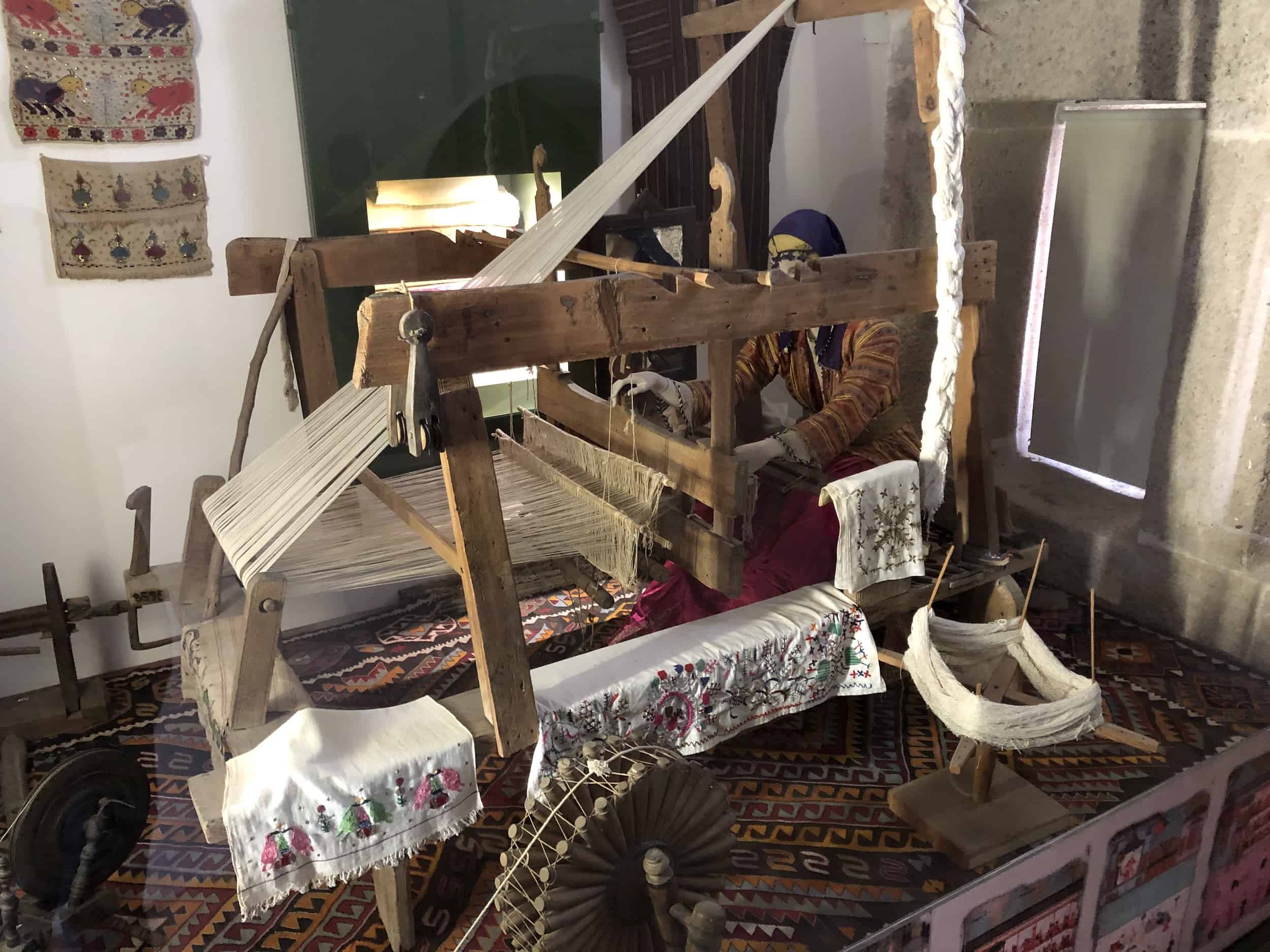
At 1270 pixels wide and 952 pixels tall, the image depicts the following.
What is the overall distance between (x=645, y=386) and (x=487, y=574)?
1.10 meters

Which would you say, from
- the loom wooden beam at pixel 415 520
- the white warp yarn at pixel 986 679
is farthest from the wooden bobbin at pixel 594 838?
the white warp yarn at pixel 986 679

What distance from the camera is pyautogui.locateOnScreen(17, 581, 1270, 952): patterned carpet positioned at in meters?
2.08

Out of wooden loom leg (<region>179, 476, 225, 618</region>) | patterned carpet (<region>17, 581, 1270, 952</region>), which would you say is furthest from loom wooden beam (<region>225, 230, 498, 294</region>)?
patterned carpet (<region>17, 581, 1270, 952</region>)

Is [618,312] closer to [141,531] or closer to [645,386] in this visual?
[645,386]

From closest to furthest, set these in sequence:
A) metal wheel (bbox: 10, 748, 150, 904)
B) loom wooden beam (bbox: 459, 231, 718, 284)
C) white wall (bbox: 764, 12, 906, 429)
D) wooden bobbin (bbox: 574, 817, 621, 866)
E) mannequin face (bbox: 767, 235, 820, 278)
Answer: wooden bobbin (bbox: 574, 817, 621, 866), metal wheel (bbox: 10, 748, 150, 904), loom wooden beam (bbox: 459, 231, 718, 284), mannequin face (bbox: 767, 235, 820, 278), white wall (bbox: 764, 12, 906, 429)

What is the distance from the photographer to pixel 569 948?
1448 mm

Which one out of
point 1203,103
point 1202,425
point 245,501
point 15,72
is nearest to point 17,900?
point 245,501

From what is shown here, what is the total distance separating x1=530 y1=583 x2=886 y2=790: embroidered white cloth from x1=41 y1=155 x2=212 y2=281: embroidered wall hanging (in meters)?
1.65

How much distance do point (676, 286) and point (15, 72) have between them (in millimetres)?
1864

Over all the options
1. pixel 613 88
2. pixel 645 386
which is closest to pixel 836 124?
pixel 613 88

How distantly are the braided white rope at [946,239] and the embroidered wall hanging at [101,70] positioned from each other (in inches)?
79.0

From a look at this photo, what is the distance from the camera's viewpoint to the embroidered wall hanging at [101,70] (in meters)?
2.51

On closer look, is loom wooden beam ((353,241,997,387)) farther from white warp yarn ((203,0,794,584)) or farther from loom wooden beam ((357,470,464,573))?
loom wooden beam ((357,470,464,573))

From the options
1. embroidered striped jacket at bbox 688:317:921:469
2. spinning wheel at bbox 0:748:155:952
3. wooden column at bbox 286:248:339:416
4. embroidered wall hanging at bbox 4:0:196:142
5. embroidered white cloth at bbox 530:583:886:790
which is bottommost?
spinning wheel at bbox 0:748:155:952
